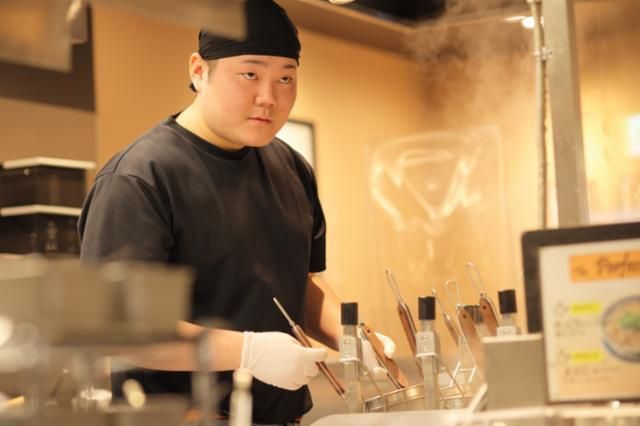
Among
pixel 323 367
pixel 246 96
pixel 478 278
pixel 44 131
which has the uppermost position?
pixel 44 131

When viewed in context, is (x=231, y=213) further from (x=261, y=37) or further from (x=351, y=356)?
(x=351, y=356)

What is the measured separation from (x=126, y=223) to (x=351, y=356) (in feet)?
1.44

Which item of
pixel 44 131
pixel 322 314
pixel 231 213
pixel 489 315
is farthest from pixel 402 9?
pixel 489 315

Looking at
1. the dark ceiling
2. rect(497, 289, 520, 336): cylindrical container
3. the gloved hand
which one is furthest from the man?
the dark ceiling

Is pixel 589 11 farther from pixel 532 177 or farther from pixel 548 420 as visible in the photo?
pixel 548 420

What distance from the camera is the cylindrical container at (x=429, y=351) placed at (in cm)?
146

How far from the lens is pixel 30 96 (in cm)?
373

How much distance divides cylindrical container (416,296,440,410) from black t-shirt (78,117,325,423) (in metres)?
0.44

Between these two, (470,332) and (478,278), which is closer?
(470,332)

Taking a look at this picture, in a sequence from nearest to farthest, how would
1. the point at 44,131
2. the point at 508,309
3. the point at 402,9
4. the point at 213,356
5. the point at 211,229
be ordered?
1. the point at 508,309
2. the point at 213,356
3. the point at 211,229
4. the point at 44,131
5. the point at 402,9

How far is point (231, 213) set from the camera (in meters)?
1.91

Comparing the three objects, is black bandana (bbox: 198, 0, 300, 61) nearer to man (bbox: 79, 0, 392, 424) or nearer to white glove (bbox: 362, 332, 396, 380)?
man (bbox: 79, 0, 392, 424)

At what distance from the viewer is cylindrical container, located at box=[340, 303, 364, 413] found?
1530mm

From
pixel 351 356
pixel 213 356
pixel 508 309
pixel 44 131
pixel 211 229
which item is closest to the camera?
pixel 508 309
